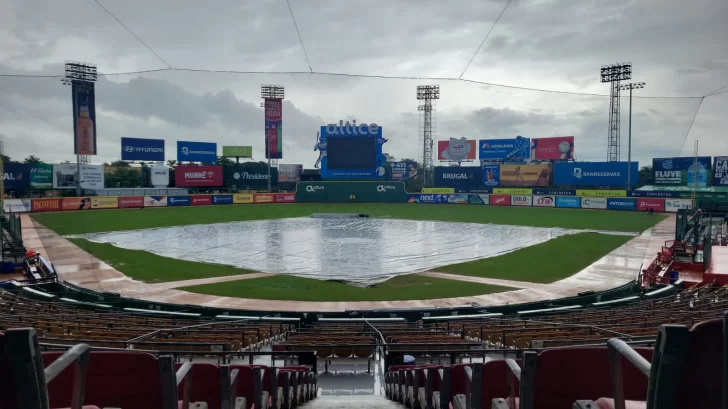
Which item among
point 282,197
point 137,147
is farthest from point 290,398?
point 137,147

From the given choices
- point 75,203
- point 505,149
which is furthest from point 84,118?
point 505,149

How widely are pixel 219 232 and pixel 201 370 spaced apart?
129 ft

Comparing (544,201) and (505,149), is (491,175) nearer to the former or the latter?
(505,149)

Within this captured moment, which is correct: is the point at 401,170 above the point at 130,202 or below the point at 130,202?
above

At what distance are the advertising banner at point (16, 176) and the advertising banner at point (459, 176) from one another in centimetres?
6882

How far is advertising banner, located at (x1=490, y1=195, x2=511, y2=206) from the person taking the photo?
78.4 meters

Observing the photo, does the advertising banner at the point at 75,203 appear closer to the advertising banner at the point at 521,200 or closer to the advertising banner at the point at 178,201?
the advertising banner at the point at 178,201

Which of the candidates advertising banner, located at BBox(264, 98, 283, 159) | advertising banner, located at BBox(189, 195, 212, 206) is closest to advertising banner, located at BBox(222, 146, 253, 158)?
advertising banner, located at BBox(264, 98, 283, 159)

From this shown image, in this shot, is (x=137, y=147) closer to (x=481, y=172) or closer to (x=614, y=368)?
(x=481, y=172)

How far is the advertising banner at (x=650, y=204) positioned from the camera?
2582 inches

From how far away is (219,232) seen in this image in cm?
4075

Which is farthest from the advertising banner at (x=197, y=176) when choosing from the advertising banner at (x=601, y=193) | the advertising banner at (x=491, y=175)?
the advertising banner at (x=601, y=193)

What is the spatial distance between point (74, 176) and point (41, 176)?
14.6 ft

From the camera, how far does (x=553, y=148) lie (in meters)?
94.9
